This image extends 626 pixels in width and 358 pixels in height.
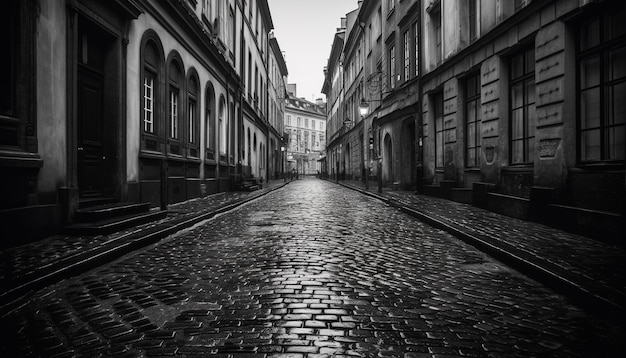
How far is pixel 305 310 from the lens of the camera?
342 cm

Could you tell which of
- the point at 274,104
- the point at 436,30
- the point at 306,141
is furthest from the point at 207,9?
the point at 306,141

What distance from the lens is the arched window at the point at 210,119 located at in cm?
1656

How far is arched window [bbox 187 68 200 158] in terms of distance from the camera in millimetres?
14137

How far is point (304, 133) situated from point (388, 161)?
59034 millimetres

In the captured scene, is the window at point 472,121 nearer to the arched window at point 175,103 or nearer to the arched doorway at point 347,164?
the arched window at point 175,103

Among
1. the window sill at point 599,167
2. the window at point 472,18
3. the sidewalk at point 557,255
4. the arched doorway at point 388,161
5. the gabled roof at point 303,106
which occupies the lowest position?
the sidewalk at point 557,255

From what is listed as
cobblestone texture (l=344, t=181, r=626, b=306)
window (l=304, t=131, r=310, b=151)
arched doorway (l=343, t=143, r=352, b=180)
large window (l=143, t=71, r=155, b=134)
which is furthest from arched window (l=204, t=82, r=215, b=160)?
window (l=304, t=131, r=310, b=151)

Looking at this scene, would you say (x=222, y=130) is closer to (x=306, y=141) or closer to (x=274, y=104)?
(x=274, y=104)

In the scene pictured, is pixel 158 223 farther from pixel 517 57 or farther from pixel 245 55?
pixel 245 55

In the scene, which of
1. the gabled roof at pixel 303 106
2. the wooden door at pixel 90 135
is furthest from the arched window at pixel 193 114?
the gabled roof at pixel 303 106

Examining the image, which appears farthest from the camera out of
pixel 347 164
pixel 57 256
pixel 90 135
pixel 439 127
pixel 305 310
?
pixel 347 164

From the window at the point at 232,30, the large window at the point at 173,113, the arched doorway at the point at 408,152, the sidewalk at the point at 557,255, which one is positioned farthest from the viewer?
the window at the point at 232,30

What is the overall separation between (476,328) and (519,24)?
8.37m

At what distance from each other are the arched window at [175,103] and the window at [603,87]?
1027cm
